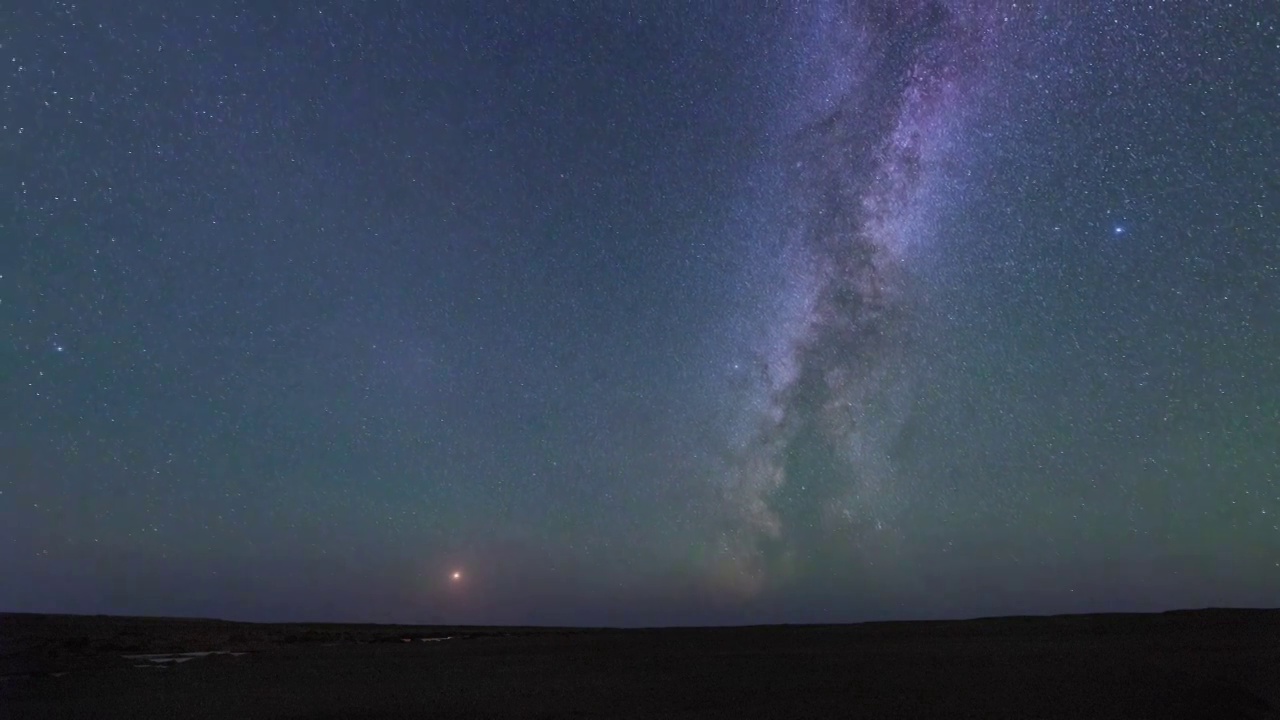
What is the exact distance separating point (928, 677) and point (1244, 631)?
29736 millimetres

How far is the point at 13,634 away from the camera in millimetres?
40688

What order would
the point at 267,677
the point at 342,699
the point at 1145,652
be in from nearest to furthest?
the point at 342,699 < the point at 267,677 < the point at 1145,652

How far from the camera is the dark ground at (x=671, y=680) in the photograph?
16000 millimetres

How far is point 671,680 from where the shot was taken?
850 inches

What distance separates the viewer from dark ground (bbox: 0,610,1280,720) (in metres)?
16.0

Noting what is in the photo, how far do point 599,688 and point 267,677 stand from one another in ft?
30.7

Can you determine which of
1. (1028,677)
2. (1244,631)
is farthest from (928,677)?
(1244,631)

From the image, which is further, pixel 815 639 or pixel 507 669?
pixel 815 639

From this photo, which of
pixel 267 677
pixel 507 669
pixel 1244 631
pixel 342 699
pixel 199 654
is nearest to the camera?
pixel 342 699

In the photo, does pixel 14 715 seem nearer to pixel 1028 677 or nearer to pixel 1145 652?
pixel 1028 677

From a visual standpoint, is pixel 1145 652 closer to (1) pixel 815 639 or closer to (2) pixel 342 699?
(1) pixel 815 639

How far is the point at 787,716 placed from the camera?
14953 millimetres

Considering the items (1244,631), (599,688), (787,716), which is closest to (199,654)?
(599,688)

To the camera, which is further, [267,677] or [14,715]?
[267,677]
